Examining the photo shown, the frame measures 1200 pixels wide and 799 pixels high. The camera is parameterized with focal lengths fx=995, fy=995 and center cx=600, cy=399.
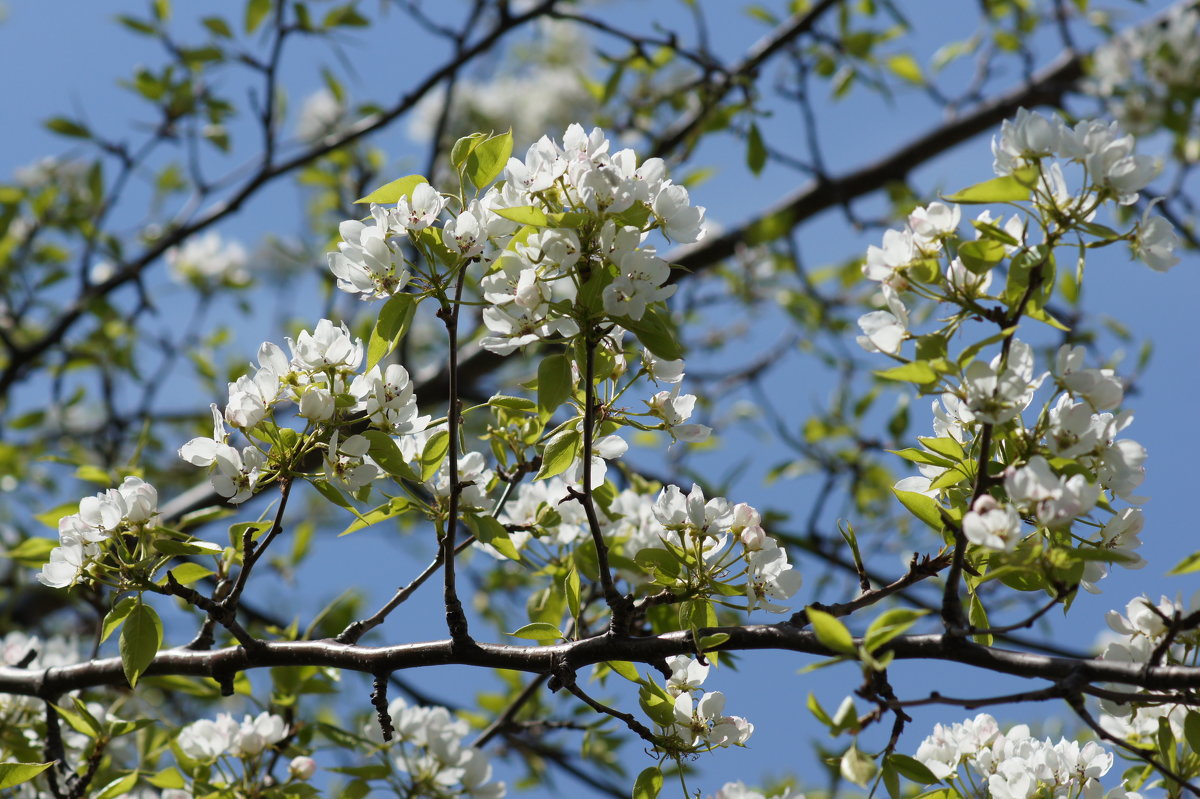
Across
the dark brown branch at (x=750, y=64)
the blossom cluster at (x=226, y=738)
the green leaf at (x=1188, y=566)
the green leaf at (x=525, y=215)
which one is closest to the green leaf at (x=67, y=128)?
the dark brown branch at (x=750, y=64)

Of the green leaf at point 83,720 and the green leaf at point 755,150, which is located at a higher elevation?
the green leaf at point 755,150

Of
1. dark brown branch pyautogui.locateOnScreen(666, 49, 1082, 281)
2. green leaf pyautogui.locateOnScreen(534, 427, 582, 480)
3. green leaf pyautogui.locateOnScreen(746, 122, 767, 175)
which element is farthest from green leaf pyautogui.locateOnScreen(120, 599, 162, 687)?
dark brown branch pyautogui.locateOnScreen(666, 49, 1082, 281)

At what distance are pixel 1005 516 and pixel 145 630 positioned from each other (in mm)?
1314

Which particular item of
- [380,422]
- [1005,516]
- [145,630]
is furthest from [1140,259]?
[145,630]

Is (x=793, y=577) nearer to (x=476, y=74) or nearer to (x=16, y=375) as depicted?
(x=16, y=375)

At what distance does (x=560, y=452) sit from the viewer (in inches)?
62.6

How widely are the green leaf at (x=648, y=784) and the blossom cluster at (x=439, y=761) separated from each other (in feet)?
2.30

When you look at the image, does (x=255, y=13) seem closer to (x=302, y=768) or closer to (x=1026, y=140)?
(x=302, y=768)

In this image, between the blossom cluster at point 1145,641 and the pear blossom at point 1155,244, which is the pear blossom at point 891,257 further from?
the blossom cluster at point 1145,641

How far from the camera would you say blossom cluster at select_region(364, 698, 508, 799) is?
2.29 meters

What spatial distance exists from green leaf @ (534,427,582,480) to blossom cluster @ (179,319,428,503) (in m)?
0.22

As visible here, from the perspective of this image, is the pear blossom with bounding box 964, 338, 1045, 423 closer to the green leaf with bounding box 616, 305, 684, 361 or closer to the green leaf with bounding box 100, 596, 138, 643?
the green leaf with bounding box 616, 305, 684, 361

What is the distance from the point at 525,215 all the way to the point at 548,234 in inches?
2.6

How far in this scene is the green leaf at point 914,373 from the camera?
1.30 m
